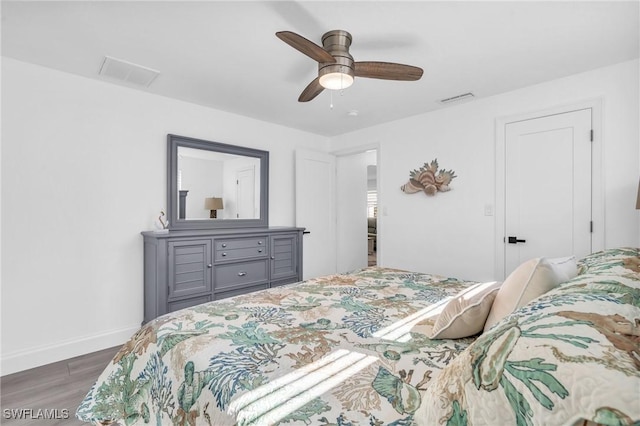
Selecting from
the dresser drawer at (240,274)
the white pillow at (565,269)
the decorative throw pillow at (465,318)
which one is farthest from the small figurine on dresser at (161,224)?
the white pillow at (565,269)

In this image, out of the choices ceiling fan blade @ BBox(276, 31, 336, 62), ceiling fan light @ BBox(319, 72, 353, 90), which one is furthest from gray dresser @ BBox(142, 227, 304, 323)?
ceiling fan blade @ BBox(276, 31, 336, 62)

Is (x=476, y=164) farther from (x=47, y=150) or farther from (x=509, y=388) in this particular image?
(x=47, y=150)

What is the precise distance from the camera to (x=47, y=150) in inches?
102

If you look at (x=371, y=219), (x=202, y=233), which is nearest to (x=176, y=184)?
(x=202, y=233)

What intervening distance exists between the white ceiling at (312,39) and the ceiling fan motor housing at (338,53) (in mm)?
54

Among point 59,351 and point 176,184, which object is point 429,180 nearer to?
point 176,184

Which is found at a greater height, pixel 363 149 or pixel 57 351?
pixel 363 149

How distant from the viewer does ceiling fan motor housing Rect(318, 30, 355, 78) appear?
6.27 ft

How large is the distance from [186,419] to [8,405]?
188 cm

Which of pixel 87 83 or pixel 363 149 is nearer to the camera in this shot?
pixel 87 83

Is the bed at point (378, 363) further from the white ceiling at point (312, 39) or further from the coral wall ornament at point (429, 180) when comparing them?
the coral wall ornament at point (429, 180)

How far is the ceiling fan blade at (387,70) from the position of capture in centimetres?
197

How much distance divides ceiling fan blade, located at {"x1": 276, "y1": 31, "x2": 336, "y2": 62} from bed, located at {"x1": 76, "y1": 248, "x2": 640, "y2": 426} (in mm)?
1427

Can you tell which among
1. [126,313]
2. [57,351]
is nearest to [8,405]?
[57,351]
